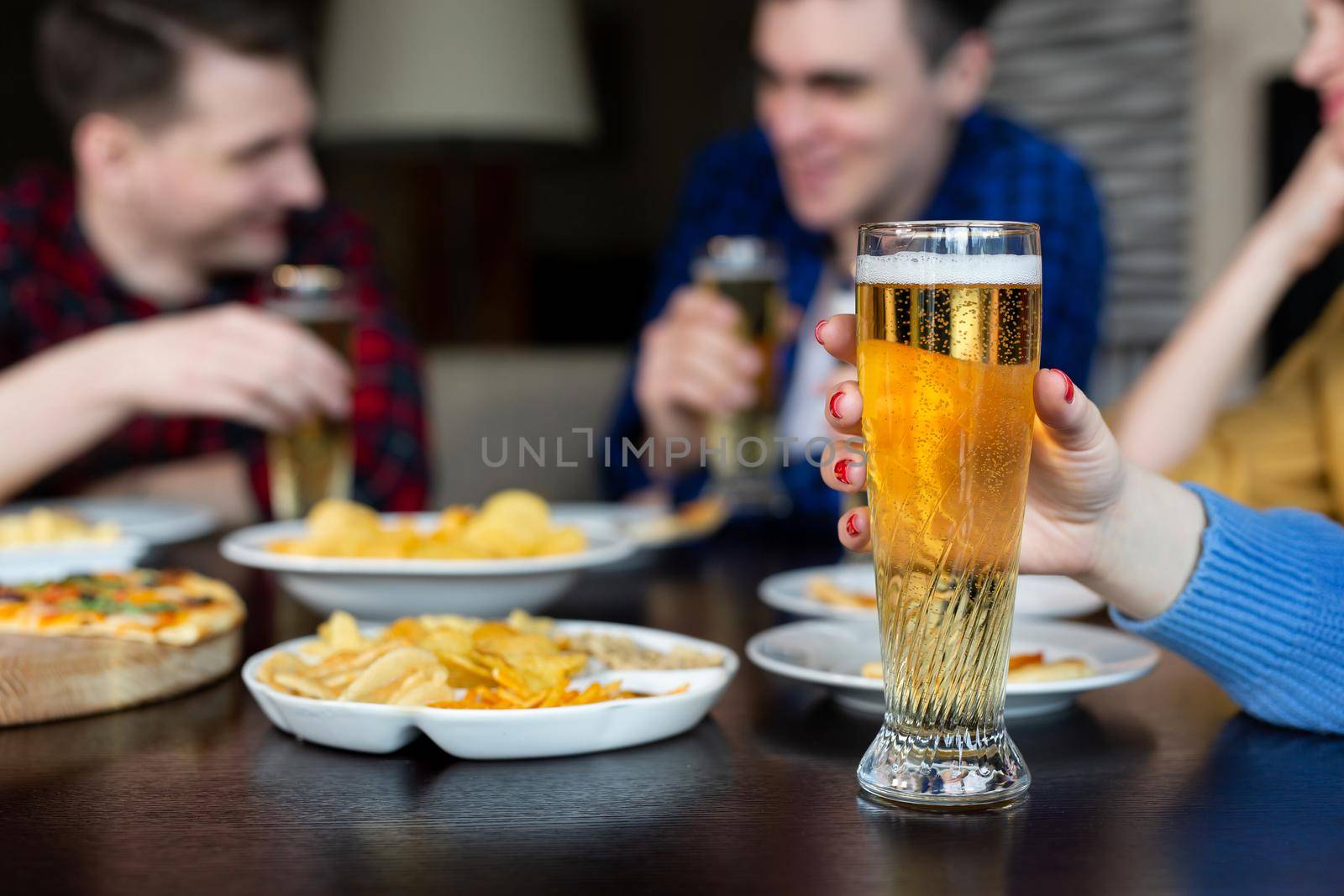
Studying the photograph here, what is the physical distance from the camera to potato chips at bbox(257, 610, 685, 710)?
74 cm

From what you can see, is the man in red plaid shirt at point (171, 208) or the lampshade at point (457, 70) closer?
the man in red plaid shirt at point (171, 208)

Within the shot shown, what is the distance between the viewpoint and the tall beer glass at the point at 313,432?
1603mm

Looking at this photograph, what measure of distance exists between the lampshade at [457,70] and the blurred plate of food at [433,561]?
99.7 inches

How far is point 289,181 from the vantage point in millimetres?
2324

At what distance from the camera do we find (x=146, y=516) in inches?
66.1

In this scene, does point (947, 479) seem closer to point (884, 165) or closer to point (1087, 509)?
point (1087, 509)

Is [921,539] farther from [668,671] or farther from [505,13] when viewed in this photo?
[505,13]

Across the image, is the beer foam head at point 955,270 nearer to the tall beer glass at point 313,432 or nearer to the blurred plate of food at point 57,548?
the blurred plate of food at point 57,548

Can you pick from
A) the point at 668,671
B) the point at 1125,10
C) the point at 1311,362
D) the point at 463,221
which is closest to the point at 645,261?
the point at 463,221

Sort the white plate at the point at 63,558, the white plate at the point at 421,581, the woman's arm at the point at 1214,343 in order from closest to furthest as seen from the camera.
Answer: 1. the white plate at the point at 421,581
2. the white plate at the point at 63,558
3. the woman's arm at the point at 1214,343

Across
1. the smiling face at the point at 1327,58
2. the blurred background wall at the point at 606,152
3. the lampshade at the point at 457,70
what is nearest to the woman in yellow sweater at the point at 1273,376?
the smiling face at the point at 1327,58

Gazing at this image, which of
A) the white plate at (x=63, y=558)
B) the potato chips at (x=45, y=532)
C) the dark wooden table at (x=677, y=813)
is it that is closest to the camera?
the dark wooden table at (x=677, y=813)

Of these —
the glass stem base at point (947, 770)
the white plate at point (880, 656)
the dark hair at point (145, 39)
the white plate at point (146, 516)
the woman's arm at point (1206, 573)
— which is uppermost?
the dark hair at point (145, 39)

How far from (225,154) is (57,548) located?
1.16 m
